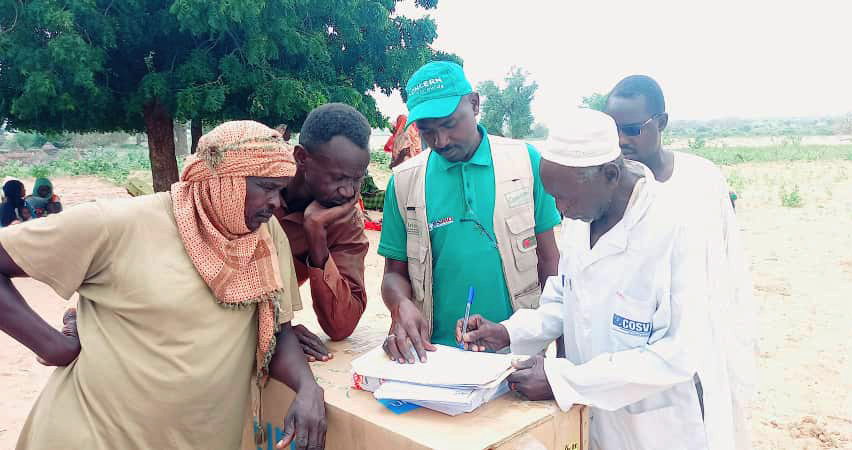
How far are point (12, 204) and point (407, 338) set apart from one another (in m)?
9.55

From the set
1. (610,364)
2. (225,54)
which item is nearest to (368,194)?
(225,54)

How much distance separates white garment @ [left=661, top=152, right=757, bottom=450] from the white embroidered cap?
0.63 metres

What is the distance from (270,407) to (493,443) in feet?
2.94

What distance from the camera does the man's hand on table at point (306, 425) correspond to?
1761 mm

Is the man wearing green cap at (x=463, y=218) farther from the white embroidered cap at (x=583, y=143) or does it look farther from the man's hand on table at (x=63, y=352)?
the man's hand on table at (x=63, y=352)

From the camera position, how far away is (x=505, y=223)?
2.40 metres

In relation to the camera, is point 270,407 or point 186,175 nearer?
point 186,175

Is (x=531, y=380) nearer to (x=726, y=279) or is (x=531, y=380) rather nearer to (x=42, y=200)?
(x=726, y=279)

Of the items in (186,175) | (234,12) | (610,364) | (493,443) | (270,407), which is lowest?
(270,407)

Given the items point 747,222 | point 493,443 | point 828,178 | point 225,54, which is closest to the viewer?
point 493,443

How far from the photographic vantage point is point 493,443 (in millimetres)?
1513

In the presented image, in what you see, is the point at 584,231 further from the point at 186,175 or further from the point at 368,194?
the point at 368,194

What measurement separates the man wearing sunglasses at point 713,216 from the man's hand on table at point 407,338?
958 millimetres

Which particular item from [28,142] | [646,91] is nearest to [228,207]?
[646,91]
